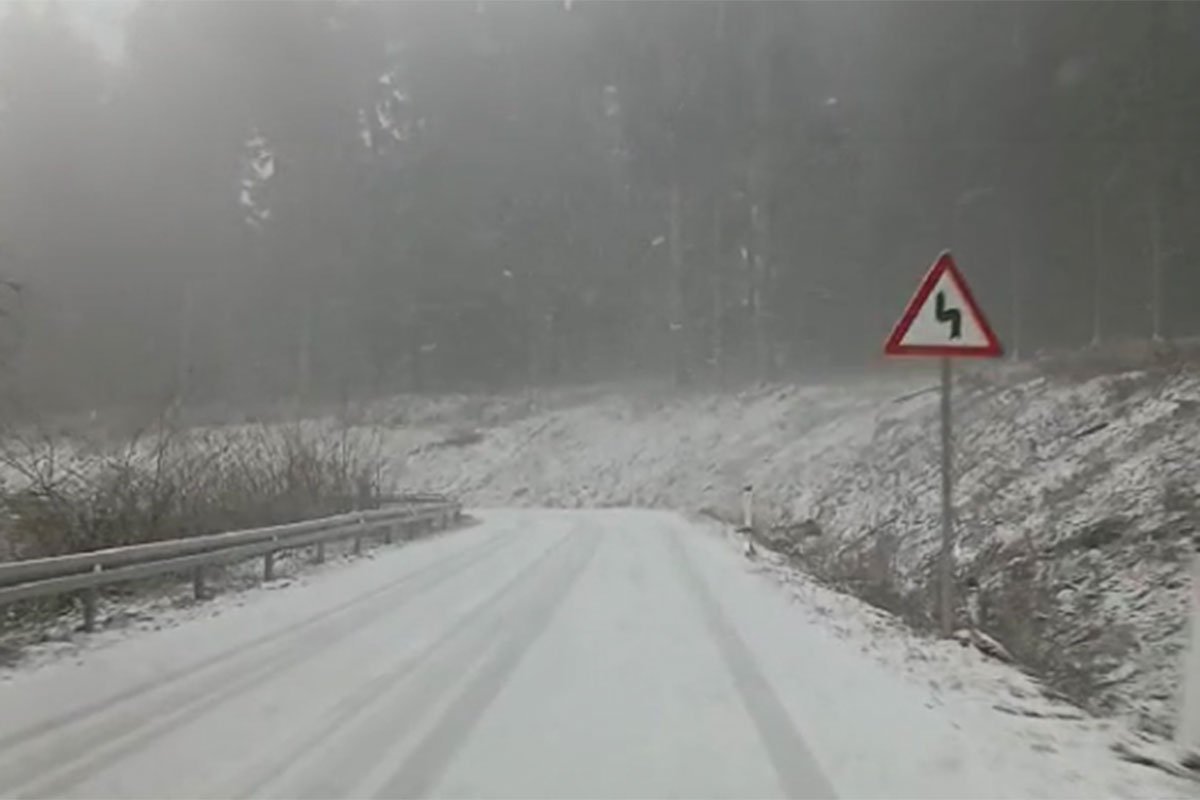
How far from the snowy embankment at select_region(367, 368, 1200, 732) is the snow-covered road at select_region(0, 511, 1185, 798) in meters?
3.11

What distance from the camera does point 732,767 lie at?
25.0 ft

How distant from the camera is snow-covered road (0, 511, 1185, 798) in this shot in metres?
7.31

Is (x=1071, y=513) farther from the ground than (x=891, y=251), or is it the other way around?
(x=891, y=251)

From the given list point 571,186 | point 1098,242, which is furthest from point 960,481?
point 571,186

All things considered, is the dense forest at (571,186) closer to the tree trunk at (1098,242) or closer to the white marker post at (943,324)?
the tree trunk at (1098,242)

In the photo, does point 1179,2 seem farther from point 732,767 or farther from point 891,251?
point 732,767

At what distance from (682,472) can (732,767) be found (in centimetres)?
3917

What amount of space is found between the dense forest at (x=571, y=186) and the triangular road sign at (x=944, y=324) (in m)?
22.1

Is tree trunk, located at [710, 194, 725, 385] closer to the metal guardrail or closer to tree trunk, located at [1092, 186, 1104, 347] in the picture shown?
tree trunk, located at [1092, 186, 1104, 347]

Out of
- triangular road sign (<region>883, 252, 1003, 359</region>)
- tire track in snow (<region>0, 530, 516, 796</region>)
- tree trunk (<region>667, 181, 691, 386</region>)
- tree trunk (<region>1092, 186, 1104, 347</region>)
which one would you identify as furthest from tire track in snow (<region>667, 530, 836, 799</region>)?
tree trunk (<region>667, 181, 691, 386</region>)

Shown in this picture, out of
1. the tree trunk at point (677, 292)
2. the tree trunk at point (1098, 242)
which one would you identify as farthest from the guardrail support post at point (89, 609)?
the tree trunk at point (677, 292)

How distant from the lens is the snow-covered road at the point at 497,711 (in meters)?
7.31

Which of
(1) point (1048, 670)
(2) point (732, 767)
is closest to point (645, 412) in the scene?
(1) point (1048, 670)

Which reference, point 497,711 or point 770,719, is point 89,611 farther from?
point 770,719
